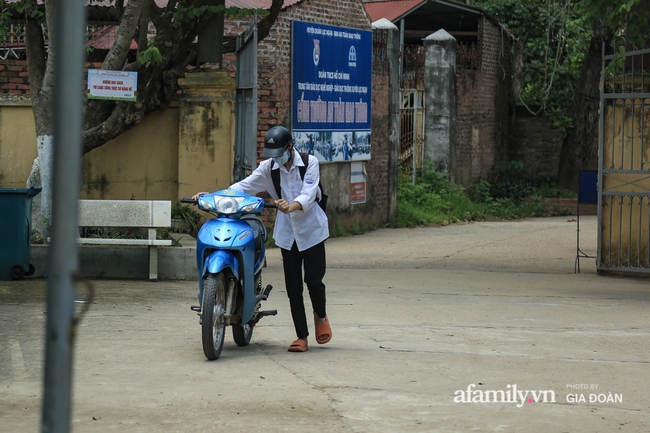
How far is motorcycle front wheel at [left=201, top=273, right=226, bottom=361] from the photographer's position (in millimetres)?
6023

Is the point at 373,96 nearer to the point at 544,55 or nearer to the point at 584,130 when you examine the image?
the point at 584,130

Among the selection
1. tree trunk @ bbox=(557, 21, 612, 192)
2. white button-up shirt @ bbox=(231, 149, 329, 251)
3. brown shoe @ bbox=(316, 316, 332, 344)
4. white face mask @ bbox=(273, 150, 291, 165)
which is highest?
tree trunk @ bbox=(557, 21, 612, 192)

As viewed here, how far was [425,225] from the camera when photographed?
1872 cm

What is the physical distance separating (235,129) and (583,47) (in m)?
13.7

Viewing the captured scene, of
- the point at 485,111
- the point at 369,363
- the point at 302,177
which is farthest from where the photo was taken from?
the point at 485,111

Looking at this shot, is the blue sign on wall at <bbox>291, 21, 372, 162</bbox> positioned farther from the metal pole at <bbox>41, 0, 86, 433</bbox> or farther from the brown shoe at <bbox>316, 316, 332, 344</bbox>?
the metal pole at <bbox>41, 0, 86, 433</bbox>

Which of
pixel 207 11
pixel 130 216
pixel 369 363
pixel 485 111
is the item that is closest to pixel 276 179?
pixel 369 363

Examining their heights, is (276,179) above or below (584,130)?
below

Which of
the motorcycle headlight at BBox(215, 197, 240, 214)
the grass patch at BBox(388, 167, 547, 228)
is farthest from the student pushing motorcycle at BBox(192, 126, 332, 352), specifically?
the grass patch at BBox(388, 167, 547, 228)

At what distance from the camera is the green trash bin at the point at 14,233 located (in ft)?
31.6

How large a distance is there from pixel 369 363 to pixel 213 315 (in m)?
1.11

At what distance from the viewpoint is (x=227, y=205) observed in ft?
21.0

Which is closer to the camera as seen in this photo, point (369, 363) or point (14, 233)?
point (369, 363)

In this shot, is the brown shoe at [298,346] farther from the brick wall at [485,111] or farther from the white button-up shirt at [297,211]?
the brick wall at [485,111]
